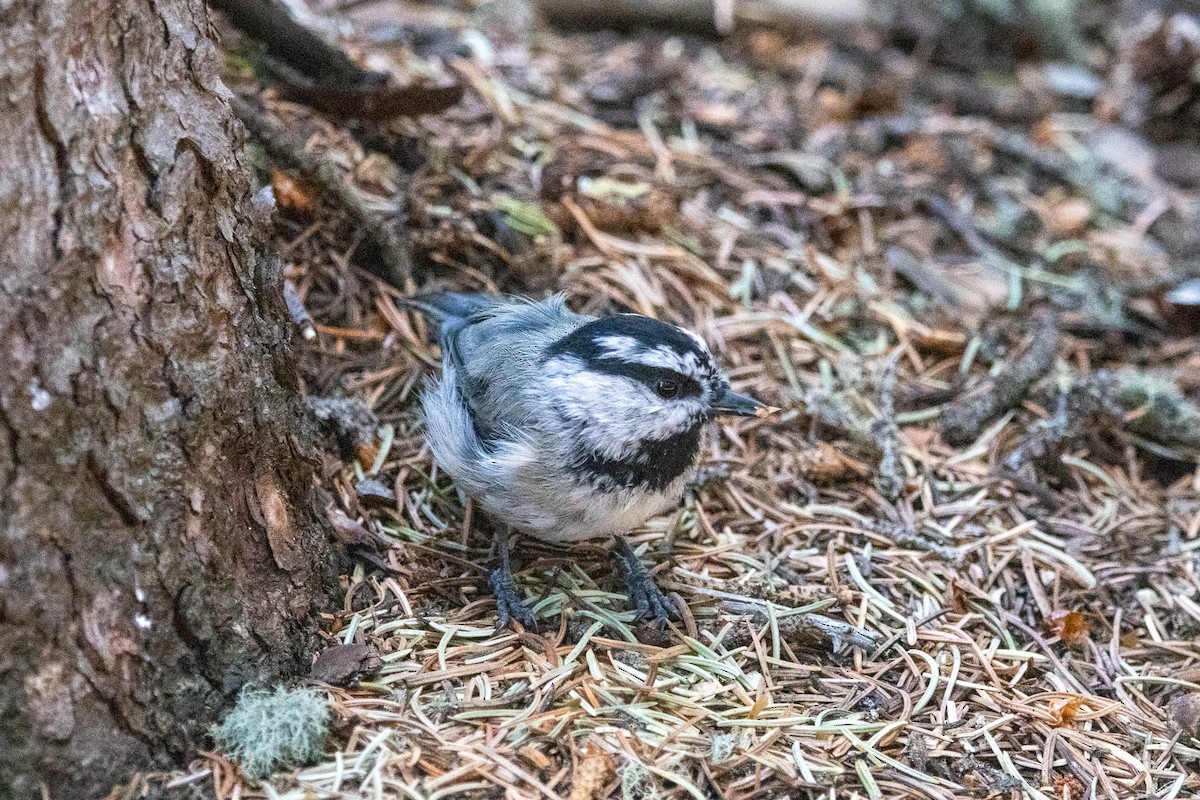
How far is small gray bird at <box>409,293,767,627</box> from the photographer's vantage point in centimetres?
324

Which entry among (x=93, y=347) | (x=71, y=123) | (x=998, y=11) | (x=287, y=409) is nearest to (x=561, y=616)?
(x=287, y=409)

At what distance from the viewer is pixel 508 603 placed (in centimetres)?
330

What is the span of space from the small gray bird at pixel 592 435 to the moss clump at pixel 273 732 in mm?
724

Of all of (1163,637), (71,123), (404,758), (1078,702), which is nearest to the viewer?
(71,123)

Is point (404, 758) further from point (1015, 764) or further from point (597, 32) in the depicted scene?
point (597, 32)

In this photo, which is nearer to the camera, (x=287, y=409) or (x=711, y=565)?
(x=287, y=409)

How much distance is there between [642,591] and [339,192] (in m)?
1.93

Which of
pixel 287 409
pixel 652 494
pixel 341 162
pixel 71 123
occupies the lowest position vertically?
pixel 652 494

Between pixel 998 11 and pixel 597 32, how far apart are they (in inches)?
114

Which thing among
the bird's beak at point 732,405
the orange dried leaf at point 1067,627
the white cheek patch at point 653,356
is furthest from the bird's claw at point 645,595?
the orange dried leaf at point 1067,627

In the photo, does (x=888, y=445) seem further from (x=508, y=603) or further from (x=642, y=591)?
(x=508, y=603)

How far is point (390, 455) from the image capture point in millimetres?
3752

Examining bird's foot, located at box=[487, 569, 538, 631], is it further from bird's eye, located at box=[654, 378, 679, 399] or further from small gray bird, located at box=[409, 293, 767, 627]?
bird's eye, located at box=[654, 378, 679, 399]

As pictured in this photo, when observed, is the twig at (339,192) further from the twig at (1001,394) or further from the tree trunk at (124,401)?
the twig at (1001,394)
